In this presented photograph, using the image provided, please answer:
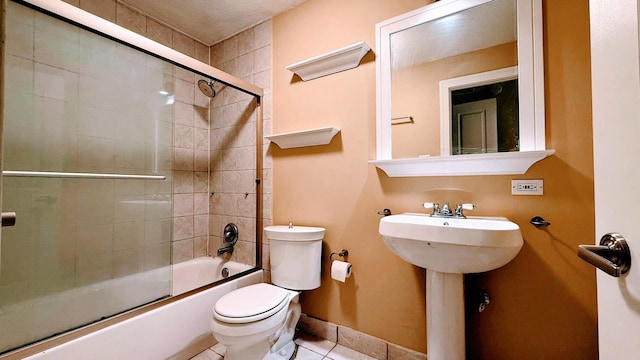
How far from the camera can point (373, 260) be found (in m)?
1.59

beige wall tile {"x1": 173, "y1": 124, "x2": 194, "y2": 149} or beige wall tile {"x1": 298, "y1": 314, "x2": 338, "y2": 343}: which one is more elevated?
beige wall tile {"x1": 173, "y1": 124, "x2": 194, "y2": 149}

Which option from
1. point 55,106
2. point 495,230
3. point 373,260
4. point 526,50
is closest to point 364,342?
point 373,260

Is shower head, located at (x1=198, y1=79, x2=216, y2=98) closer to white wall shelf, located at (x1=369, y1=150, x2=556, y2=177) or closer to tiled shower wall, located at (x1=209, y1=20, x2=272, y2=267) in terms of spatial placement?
tiled shower wall, located at (x1=209, y1=20, x2=272, y2=267)

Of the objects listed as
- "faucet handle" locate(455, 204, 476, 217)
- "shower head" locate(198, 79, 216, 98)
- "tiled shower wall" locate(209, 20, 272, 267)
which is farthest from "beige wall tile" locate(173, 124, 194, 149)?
"faucet handle" locate(455, 204, 476, 217)

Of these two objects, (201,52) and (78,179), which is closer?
A: (78,179)

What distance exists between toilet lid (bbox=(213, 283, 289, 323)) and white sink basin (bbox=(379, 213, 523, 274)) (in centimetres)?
69

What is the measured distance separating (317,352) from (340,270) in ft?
1.73

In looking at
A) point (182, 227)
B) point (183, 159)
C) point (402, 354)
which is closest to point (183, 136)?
point (183, 159)

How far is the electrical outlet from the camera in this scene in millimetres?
1178

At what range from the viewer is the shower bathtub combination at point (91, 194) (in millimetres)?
1148

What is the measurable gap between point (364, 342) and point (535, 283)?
38.5 inches

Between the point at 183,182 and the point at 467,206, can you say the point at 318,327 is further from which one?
the point at 183,182

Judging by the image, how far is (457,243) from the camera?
1009mm

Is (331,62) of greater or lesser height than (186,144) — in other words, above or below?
above
